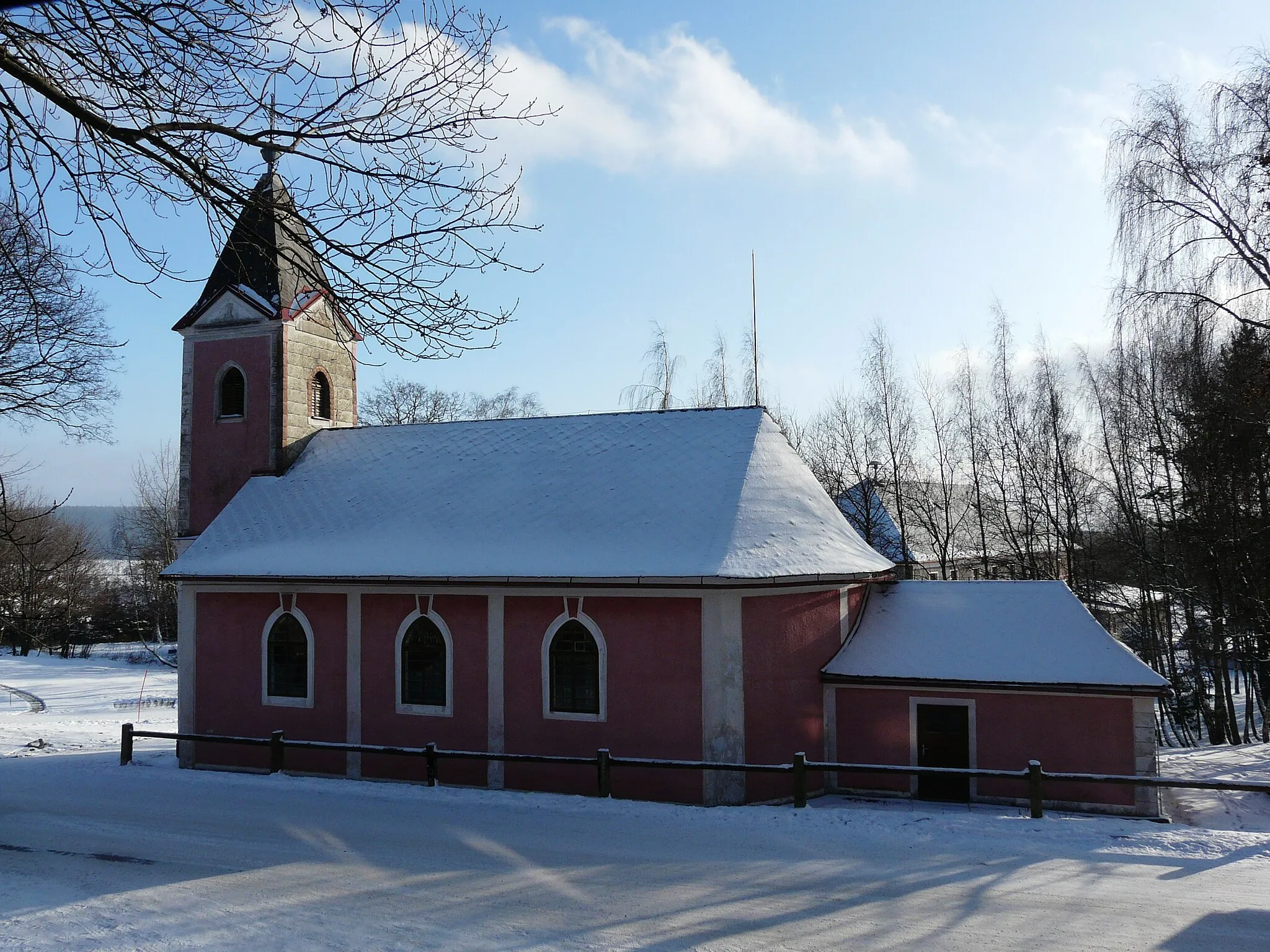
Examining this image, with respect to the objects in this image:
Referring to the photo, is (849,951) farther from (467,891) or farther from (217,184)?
(217,184)

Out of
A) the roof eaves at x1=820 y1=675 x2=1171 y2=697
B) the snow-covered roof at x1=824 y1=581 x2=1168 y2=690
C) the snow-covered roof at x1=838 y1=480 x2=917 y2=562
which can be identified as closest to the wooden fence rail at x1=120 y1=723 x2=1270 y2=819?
the roof eaves at x1=820 y1=675 x2=1171 y2=697

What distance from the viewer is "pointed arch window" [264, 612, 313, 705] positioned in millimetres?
16969

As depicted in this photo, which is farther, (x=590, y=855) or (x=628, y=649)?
(x=628, y=649)

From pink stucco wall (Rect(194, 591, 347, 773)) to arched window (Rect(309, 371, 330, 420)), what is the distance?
17.6 feet

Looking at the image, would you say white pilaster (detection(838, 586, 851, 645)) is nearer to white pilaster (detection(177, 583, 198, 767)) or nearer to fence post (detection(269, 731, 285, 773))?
fence post (detection(269, 731, 285, 773))

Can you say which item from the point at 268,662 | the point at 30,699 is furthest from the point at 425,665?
the point at 30,699

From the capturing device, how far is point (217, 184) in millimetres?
6086

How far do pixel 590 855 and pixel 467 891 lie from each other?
5.83 ft

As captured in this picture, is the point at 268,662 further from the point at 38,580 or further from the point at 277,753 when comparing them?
the point at 38,580

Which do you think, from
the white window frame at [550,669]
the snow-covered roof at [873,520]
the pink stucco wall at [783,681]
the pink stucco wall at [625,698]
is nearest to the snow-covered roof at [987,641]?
the pink stucco wall at [783,681]

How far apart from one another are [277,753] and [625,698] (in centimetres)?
641

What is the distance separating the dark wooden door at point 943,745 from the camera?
1494cm

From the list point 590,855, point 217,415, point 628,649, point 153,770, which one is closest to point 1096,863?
point 590,855

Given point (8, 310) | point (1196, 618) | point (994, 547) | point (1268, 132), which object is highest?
point (1268, 132)
